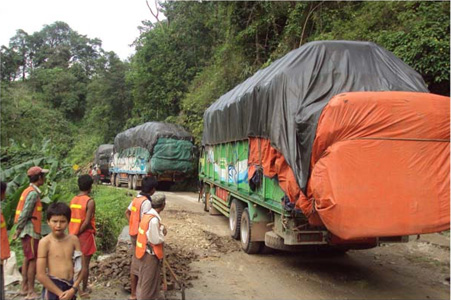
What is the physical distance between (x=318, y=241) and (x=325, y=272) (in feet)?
4.25

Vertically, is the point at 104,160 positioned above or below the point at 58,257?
above

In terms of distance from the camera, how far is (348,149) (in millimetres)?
4406

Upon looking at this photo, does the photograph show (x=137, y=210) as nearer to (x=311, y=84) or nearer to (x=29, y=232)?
(x=29, y=232)

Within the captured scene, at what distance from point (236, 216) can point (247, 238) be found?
0.93 metres

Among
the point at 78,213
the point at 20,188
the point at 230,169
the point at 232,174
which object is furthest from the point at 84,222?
the point at 230,169

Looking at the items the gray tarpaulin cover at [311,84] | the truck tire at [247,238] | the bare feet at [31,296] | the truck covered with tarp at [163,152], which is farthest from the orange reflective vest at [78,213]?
the truck covered with tarp at [163,152]

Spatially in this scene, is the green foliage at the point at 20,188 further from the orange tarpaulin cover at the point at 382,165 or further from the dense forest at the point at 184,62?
the orange tarpaulin cover at the point at 382,165

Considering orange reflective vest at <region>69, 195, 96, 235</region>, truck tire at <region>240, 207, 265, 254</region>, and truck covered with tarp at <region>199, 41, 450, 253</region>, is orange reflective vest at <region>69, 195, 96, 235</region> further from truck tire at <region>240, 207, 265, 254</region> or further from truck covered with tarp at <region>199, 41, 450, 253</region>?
truck tire at <region>240, 207, 265, 254</region>

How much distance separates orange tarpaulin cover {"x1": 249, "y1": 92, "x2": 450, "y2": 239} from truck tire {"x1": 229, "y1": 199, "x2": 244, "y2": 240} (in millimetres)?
3839

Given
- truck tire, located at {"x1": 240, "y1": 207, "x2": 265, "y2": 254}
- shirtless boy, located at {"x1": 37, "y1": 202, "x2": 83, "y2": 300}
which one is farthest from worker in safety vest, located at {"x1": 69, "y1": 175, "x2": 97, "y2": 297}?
truck tire, located at {"x1": 240, "y1": 207, "x2": 265, "y2": 254}

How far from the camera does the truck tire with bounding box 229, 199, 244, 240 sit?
8.41 metres

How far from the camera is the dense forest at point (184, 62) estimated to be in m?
10.5

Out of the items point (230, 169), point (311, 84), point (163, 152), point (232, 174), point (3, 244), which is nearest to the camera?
point (3, 244)

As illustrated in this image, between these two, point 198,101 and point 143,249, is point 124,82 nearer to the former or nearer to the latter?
point 198,101
